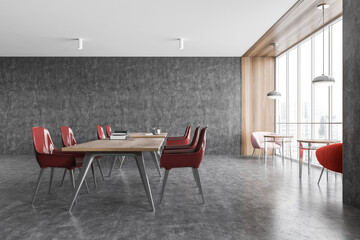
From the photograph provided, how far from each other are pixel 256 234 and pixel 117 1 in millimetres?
3636

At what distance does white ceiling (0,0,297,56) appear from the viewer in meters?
3.96

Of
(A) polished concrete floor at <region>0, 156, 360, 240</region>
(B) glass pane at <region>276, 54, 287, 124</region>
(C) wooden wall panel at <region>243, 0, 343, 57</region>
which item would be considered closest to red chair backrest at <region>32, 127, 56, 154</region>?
(A) polished concrete floor at <region>0, 156, 360, 240</region>

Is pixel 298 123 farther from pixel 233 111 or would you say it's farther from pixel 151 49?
pixel 151 49

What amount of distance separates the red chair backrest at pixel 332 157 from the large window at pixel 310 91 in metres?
1.72

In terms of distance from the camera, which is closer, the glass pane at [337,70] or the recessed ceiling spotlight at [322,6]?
the recessed ceiling spotlight at [322,6]

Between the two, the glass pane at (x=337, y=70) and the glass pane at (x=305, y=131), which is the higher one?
the glass pane at (x=337, y=70)

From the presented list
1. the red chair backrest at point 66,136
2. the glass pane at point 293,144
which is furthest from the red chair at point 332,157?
the red chair backrest at point 66,136

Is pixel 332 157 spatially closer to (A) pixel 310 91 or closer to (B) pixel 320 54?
(A) pixel 310 91

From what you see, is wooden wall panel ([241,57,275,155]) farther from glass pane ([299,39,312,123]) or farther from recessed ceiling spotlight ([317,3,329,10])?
recessed ceiling spotlight ([317,3,329,10])

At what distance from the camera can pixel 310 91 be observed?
534cm

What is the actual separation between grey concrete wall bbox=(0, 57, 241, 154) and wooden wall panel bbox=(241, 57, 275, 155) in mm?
178

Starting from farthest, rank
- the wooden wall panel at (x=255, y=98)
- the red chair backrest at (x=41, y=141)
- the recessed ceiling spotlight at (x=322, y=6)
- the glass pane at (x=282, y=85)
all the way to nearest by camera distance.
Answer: the wooden wall panel at (x=255, y=98) < the glass pane at (x=282, y=85) < the recessed ceiling spotlight at (x=322, y=6) < the red chair backrest at (x=41, y=141)

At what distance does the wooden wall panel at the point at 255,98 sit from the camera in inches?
268

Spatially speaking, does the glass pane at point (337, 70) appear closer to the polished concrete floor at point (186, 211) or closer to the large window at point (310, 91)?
the large window at point (310, 91)
